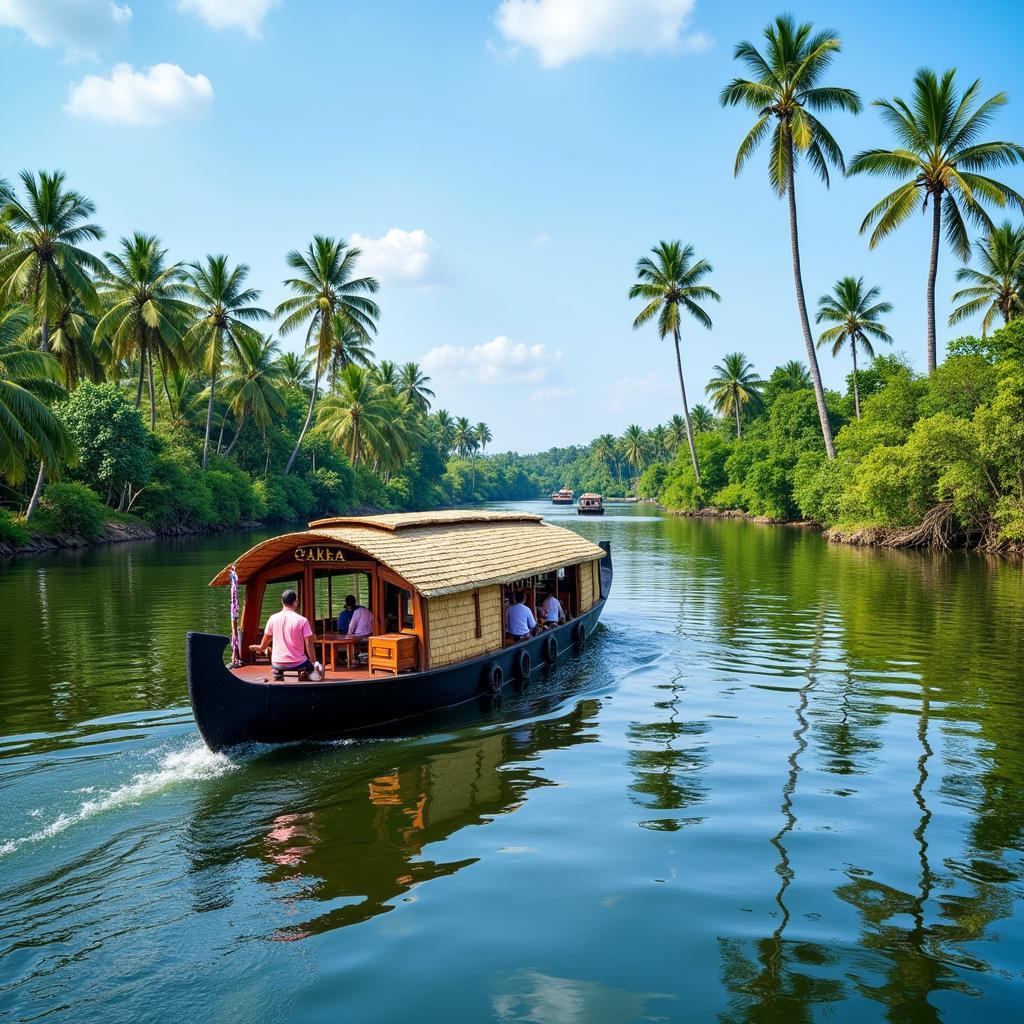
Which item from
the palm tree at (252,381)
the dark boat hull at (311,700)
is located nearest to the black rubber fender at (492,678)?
the dark boat hull at (311,700)

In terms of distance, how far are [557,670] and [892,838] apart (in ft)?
24.4

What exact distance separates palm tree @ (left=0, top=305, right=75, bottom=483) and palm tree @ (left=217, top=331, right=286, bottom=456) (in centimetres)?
1884

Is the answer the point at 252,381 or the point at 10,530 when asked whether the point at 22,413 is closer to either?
the point at 10,530

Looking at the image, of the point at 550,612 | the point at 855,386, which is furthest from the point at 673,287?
the point at 550,612

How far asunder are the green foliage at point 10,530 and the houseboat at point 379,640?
24343mm

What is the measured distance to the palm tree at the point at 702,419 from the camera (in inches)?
4124

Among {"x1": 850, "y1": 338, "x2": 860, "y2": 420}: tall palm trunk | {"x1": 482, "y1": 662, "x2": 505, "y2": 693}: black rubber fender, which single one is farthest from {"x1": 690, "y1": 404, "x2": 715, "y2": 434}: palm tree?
{"x1": 482, "y1": 662, "x2": 505, "y2": 693}: black rubber fender

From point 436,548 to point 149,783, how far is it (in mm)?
4855

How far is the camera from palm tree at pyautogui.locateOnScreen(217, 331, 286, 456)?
1880 inches

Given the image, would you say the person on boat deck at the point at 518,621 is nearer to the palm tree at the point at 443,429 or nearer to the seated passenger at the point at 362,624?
the seated passenger at the point at 362,624

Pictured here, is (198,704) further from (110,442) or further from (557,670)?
(110,442)

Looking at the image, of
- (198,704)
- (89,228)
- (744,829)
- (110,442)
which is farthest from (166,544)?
(744,829)

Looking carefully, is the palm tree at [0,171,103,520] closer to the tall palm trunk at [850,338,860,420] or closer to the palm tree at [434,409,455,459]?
the tall palm trunk at [850,338,860,420]

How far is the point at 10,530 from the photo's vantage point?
1237 inches
